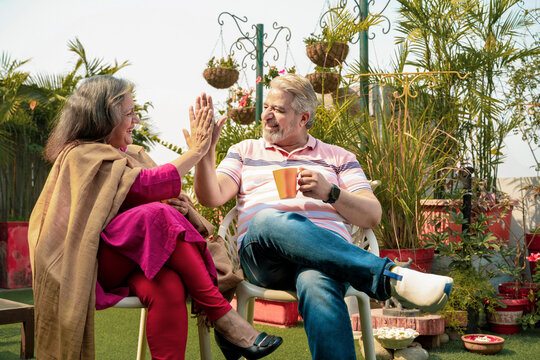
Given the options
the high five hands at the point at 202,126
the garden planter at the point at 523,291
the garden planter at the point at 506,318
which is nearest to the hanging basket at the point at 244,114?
the garden planter at the point at 523,291

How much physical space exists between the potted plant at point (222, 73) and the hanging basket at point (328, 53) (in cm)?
150

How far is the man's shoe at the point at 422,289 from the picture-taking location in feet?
5.69

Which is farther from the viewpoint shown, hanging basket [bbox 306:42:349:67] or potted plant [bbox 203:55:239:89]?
potted plant [bbox 203:55:239:89]

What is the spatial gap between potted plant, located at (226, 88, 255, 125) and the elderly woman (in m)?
5.36

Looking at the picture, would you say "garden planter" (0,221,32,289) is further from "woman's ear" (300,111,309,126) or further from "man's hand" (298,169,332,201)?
"man's hand" (298,169,332,201)

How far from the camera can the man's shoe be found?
1.74 m

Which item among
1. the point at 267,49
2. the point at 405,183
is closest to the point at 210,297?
the point at 405,183

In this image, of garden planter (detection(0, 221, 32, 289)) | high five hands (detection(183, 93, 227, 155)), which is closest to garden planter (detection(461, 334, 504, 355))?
high five hands (detection(183, 93, 227, 155))

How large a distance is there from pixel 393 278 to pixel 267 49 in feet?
20.2

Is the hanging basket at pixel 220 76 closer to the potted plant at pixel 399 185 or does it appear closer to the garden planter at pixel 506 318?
the potted plant at pixel 399 185

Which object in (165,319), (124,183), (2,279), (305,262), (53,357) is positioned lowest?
(2,279)

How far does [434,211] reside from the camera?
165 inches

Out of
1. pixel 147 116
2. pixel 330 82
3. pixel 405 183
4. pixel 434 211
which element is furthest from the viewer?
pixel 147 116

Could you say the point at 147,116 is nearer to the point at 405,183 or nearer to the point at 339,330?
the point at 405,183
